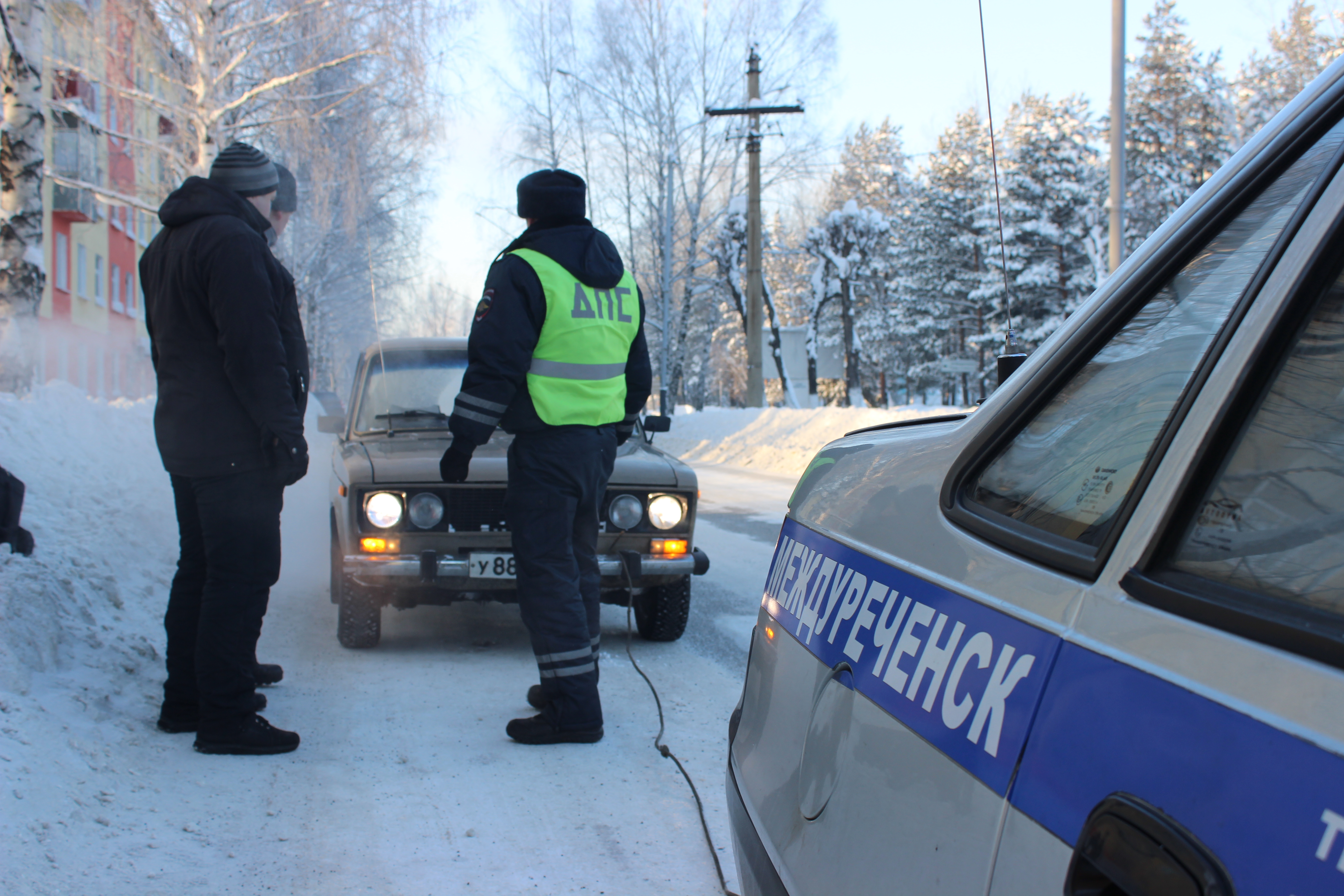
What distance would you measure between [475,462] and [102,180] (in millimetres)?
24238

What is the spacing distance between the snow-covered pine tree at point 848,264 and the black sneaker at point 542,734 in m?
37.3

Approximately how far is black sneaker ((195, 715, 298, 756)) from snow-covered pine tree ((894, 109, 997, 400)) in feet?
153

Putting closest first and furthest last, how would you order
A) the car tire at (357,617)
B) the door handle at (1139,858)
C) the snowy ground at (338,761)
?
1. the door handle at (1139,858)
2. the snowy ground at (338,761)
3. the car tire at (357,617)

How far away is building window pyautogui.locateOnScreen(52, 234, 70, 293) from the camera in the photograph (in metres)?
29.4

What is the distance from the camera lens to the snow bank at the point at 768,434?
746 inches

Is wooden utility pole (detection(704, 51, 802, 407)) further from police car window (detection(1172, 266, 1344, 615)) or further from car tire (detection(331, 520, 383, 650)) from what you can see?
police car window (detection(1172, 266, 1344, 615))

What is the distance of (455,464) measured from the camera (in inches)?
148

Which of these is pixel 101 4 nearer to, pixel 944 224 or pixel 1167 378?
pixel 1167 378

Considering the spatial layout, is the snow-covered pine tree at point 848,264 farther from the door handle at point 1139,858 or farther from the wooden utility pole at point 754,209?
the door handle at point 1139,858

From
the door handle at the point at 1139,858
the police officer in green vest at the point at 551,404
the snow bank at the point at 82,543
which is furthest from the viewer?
the snow bank at the point at 82,543

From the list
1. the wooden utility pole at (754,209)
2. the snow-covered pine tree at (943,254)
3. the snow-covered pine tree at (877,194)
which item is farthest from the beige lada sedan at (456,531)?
the snow-covered pine tree at (877,194)

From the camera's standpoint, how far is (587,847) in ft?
9.59

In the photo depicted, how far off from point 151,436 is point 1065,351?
10.9 m

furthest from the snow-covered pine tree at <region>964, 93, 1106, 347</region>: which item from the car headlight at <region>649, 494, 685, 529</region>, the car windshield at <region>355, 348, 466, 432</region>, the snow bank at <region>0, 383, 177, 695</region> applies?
the car headlight at <region>649, 494, 685, 529</region>
